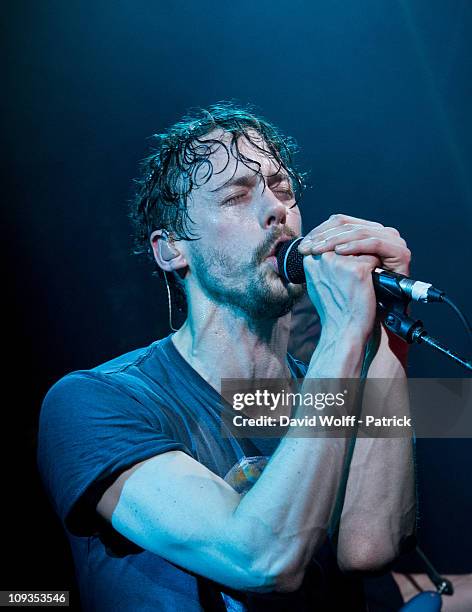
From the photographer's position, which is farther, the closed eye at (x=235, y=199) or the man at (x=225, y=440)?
the closed eye at (x=235, y=199)

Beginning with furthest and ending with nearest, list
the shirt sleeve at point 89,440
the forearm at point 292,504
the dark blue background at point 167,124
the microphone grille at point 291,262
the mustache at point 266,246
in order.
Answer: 1. the dark blue background at point 167,124
2. the mustache at point 266,246
3. the microphone grille at point 291,262
4. the shirt sleeve at point 89,440
5. the forearm at point 292,504

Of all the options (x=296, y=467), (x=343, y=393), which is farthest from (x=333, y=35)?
(x=296, y=467)

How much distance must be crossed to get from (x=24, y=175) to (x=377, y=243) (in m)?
1.42

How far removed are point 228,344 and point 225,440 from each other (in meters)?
0.30

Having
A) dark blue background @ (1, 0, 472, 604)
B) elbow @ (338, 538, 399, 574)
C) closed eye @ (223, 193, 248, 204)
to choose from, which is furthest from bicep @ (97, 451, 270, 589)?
dark blue background @ (1, 0, 472, 604)

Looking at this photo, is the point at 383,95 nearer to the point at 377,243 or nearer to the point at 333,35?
the point at 333,35

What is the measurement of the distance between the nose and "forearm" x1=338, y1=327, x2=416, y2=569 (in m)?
0.39

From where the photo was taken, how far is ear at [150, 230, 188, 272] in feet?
5.81

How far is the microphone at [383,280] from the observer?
108cm

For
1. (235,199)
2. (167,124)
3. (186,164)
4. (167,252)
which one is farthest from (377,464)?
(167,124)

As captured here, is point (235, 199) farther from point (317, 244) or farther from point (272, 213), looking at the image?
point (317, 244)

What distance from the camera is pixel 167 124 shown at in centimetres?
229

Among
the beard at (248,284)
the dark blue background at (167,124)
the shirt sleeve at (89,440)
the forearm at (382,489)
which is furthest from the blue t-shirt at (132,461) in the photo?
the dark blue background at (167,124)

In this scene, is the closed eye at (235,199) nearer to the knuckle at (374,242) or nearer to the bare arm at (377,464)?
the bare arm at (377,464)
